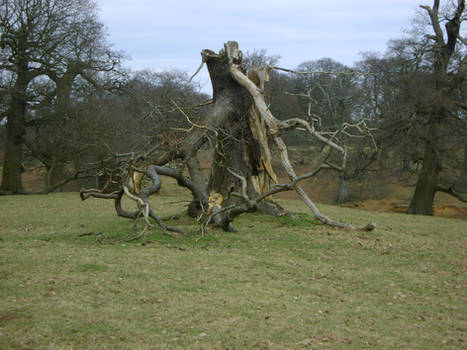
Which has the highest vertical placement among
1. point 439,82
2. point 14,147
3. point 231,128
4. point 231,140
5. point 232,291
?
point 439,82

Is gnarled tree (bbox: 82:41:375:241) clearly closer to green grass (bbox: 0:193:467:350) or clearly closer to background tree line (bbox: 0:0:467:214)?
green grass (bbox: 0:193:467:350)

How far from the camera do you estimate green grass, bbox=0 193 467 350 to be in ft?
15.1

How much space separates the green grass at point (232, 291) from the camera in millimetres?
4617

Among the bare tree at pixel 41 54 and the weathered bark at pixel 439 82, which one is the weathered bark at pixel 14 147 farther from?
the weathered bark at pixel 439 82

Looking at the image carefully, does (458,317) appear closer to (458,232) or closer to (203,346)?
(203,346)

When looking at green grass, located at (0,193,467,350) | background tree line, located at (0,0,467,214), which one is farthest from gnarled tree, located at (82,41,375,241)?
background tree line, located at (0,0,467,214)

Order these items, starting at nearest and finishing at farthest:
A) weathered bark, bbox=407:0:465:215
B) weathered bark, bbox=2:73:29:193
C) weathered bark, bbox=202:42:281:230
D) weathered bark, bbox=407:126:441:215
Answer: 1. weathered bark, bbox=202:42:281:230
2. weathered bark, bbox=407:0:465:215
3. weathered bark, bbox=407:126:441:215
4. weathered bark, bbox=2:73:29:193

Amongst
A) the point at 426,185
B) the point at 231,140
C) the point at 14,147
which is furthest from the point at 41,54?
the point at 426,185

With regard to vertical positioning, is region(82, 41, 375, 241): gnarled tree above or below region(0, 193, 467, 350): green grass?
above

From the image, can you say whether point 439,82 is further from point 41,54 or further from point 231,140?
point 41,54

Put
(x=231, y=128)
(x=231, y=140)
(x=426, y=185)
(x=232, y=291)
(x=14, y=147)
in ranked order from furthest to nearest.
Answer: (x=14, y=147), (x=426, y=185), (x=231, y=140), (x=231, y=128), (x=232, y=291)

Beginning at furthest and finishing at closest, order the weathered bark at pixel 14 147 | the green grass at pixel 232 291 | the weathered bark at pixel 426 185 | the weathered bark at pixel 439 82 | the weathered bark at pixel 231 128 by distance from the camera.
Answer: the weathered bark at pixel 14 147 → the weathered bark at pixel 426 185 → the weathered bark at pixel 439 82 → the weathered bark at pixel 231 128 → the green grass at pixel 232 291

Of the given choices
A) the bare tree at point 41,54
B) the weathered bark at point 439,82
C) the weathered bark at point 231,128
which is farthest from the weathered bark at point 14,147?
the weathered bark at point 439,82

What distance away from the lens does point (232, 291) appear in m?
5.98
